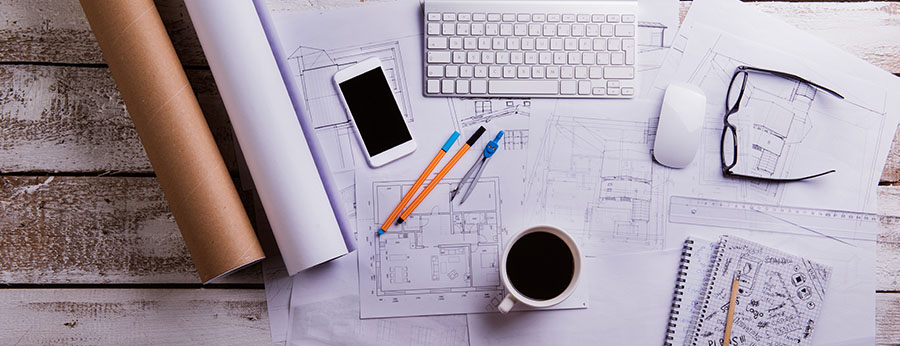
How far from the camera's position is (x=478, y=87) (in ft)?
2.67

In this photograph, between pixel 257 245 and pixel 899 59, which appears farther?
pixel 899 59

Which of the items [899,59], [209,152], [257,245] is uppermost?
[899,59]

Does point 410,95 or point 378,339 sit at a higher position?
point 410,95

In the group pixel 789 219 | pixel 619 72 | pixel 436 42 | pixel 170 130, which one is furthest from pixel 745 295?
pixel 170 130

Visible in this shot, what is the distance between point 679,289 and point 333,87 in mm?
614

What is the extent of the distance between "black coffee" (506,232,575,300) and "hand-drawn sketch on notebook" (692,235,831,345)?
0.25m

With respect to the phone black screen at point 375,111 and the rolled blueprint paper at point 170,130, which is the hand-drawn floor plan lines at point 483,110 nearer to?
the phone black screen at point 375,111

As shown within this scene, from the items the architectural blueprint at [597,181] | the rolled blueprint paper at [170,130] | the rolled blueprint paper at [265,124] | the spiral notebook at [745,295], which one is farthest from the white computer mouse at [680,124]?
the rolled blueprint paper at [170,130]

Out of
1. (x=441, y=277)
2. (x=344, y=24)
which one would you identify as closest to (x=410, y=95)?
(x=344, y=24)

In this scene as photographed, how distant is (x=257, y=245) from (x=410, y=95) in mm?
312

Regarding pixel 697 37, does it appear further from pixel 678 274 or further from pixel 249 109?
pixel 249 109

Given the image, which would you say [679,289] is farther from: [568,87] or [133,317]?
[133,317]

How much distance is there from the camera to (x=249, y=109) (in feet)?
2.29

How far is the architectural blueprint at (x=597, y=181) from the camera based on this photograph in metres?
0.82
